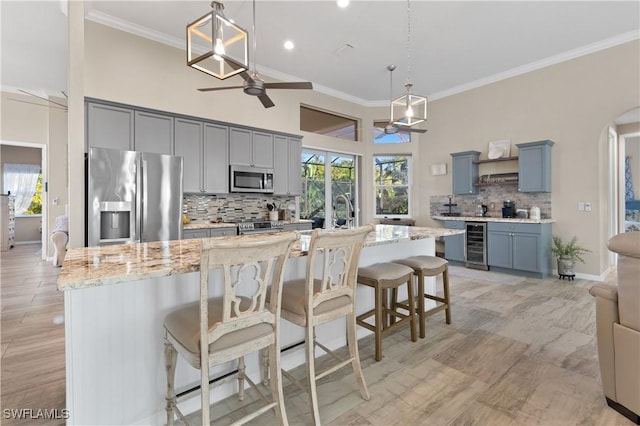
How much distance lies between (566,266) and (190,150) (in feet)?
18.9

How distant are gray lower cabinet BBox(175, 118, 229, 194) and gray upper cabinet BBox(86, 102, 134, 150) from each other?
1.87ft

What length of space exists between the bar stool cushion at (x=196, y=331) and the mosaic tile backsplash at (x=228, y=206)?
3340 mm

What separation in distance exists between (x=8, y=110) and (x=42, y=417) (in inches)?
284

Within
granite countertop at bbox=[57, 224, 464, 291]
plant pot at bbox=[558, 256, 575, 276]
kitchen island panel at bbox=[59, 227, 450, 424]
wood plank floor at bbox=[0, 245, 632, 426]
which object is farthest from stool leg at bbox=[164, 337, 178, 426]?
plant pot at bbox=[558, 256, 575, 276]

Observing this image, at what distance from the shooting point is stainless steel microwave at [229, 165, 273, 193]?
470 centimetres

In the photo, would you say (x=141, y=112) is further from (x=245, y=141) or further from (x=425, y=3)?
(x=425, y=3)

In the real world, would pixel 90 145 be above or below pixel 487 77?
below

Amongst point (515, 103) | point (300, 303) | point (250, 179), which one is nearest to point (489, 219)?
point (515, 103)

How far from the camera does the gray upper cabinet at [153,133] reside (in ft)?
12.7

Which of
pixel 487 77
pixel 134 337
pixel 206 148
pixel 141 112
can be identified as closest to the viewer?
pixel 134 337

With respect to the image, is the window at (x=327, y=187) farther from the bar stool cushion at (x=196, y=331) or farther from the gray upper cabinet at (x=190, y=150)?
the bar stool cushion at (x=196, y=331)

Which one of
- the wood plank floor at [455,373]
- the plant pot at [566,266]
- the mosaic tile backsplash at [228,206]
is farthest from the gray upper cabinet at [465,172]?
the mosaic tile backsplash at [228,206]

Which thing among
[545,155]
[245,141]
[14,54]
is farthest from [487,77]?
[14,54]

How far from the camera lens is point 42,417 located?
1713 mm
